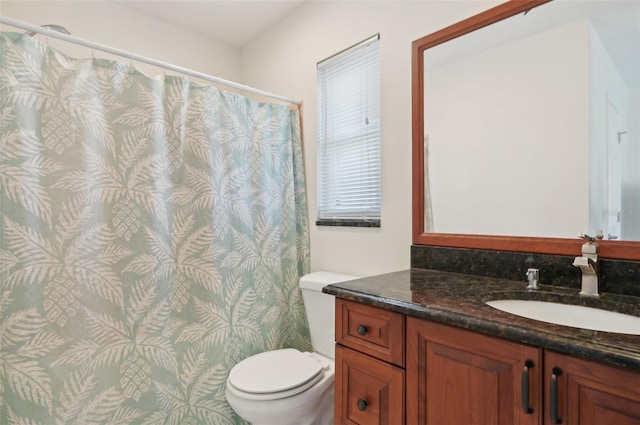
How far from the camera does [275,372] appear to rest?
1.47 metres

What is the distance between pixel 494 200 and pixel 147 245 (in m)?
1.46

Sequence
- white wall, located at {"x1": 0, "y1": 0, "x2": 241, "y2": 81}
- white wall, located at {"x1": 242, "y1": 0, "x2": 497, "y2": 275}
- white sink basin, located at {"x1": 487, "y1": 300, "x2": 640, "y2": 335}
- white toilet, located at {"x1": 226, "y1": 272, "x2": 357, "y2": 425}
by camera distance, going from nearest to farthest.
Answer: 1. white sink basin, located at {"x1": 487, "y1": 300, "x2": 640, "y2": 335}
2. white toilet, located at {"x1": 226, "y1": 272, "x2": 357, "y2": 425}
3. white wall, located at {"x1": 242, "y1": 0, "x2": 497, "y2": 275}
4. white wall, located at {"x1": 0, "y1": 0, "x2": 241, "y2": 81}

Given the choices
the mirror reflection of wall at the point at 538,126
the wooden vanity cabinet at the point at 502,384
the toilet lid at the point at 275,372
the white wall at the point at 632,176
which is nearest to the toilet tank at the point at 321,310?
the toilet lid at the point at 275,372

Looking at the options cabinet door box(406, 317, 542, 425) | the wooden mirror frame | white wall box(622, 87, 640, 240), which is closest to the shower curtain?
the wooden mirror frame

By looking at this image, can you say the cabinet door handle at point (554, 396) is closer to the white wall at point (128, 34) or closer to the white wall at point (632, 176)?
the white wall at point (632, 176)

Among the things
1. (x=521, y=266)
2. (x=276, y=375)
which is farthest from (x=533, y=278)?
(x=276, y=375)

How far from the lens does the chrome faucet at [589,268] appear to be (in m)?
0.96

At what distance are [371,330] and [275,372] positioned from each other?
26.4 inches

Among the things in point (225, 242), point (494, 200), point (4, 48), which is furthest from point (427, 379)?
point (4, 48)

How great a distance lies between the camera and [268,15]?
2172 mm

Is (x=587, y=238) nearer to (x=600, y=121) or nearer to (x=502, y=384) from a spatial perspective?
(x=600, y=121)

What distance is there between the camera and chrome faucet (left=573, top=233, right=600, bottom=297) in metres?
0.96

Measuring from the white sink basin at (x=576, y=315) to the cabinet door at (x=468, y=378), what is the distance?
25 centimetres

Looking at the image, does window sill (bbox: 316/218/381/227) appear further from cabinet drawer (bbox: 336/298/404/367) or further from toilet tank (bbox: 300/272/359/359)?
cabinet drawer (bbox: 336/298/404/367)
